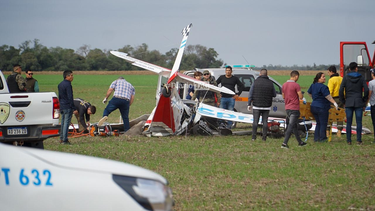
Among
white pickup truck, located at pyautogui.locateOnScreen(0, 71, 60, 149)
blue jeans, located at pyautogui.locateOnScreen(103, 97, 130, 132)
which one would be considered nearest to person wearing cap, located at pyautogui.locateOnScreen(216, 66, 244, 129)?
blue jeans, located at pyautogui.locateOnScreen(103, 97, 130, 132)

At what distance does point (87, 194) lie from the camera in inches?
122

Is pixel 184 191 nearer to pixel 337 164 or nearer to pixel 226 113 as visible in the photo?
pixel 337 164

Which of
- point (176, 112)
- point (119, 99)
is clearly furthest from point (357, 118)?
point (119, 99)

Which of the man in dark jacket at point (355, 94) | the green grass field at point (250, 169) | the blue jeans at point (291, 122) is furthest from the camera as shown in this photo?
the man in dark jacket at point (355, 94)

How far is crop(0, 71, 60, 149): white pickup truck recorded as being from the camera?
344 inches

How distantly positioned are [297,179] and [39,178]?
5121mm

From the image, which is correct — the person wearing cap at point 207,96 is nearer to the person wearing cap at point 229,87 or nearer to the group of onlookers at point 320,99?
the person wearing cap at point 229,87

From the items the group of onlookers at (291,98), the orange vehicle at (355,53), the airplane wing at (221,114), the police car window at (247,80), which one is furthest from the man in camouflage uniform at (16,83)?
the orange vehicle at (355,53)

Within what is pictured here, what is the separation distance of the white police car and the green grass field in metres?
2.92

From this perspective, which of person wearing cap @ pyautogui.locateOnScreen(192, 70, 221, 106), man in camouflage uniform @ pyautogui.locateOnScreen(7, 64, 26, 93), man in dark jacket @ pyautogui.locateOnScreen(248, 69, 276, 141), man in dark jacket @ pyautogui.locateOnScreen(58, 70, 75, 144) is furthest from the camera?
person wearing cap @ pyautogui.locateOnScreen(192, 70, 221, 106)

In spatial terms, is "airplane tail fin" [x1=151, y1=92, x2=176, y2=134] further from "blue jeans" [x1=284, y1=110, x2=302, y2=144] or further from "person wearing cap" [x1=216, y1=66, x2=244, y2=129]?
"blue jeans" [x1=284, y1=110, x2=302, y2=144]

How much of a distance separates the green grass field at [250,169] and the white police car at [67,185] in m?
2.92

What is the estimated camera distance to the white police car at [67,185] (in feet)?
10.1

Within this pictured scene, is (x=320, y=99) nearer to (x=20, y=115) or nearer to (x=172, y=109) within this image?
(x=172, y=109)
